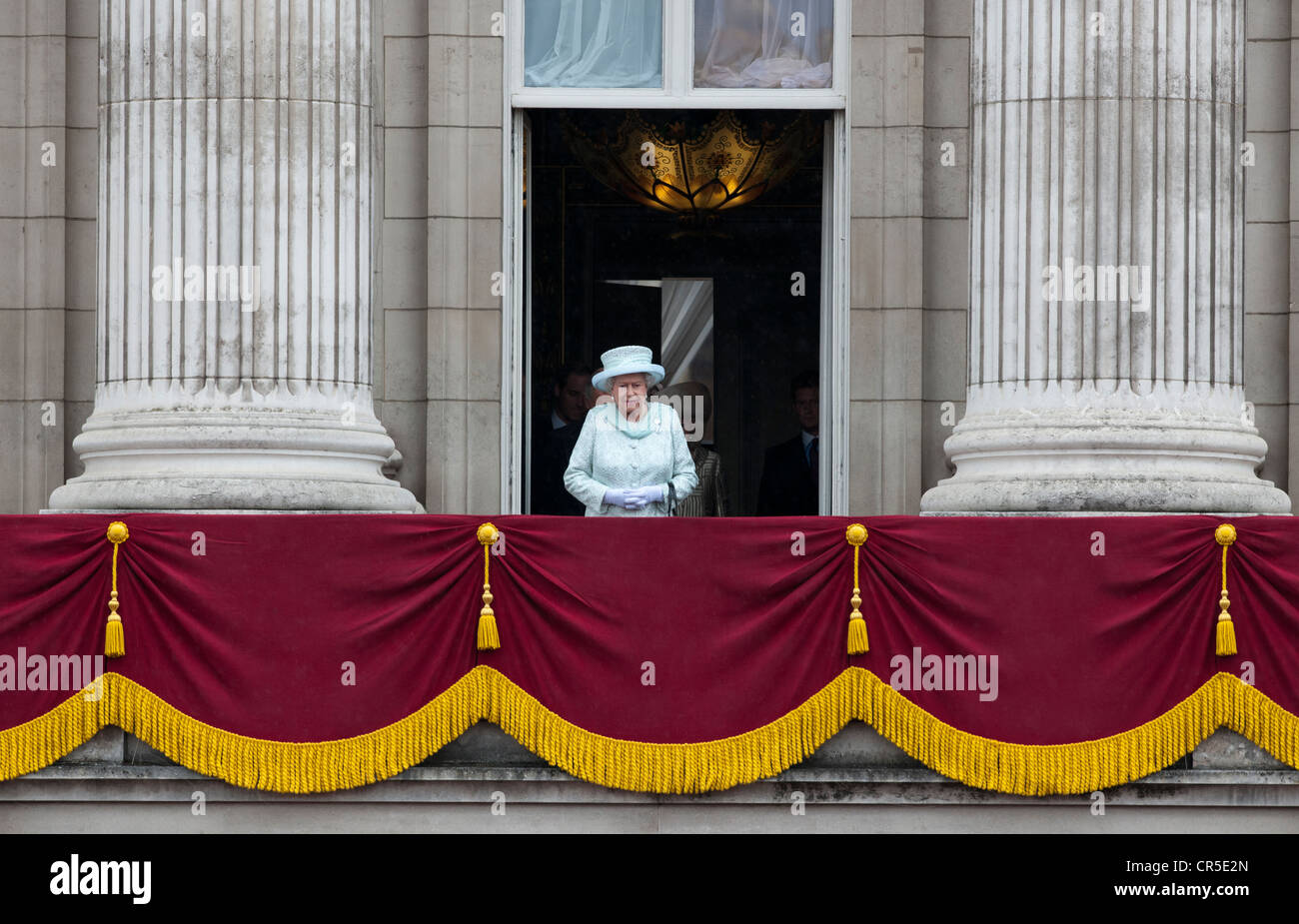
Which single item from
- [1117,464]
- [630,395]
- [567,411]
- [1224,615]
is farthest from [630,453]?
[1224,615]

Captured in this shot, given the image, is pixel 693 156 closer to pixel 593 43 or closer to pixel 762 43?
pixel 762 43

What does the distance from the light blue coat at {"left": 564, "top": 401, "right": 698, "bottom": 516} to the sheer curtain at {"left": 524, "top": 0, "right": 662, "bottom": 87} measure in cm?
412

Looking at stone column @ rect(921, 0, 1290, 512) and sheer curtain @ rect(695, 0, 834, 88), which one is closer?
stone column @ rect(921, 0, 1290, 512)

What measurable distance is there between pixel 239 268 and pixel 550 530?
277 cm

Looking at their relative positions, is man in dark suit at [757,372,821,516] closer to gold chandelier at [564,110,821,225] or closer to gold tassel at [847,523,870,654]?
gold chandelier at [564,110,821,225]

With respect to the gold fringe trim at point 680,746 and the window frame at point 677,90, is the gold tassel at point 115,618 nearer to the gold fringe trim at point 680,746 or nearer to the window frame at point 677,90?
the gold fringe trim at point 680,746

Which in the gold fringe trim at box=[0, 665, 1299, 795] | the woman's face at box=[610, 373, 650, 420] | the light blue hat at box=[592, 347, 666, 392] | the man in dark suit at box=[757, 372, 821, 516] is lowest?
the gold fringe trim at box=[0, 665, 1299, 795]

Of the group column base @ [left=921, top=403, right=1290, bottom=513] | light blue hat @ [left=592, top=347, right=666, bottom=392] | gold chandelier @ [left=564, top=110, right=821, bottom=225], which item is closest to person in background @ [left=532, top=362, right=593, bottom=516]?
light blue hat @ [left=592, top=347, right=666, bottom=392]

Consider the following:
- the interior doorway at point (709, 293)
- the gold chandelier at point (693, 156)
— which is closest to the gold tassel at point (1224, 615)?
the gold chandelier at point (693, 156)

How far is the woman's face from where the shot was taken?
480 inches

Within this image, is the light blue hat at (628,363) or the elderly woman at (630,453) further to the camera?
the light blue hat at (628,363)

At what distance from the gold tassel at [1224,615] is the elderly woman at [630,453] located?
3321 mm

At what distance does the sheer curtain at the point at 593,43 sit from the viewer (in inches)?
599

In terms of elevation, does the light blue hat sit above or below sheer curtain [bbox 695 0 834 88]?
below
